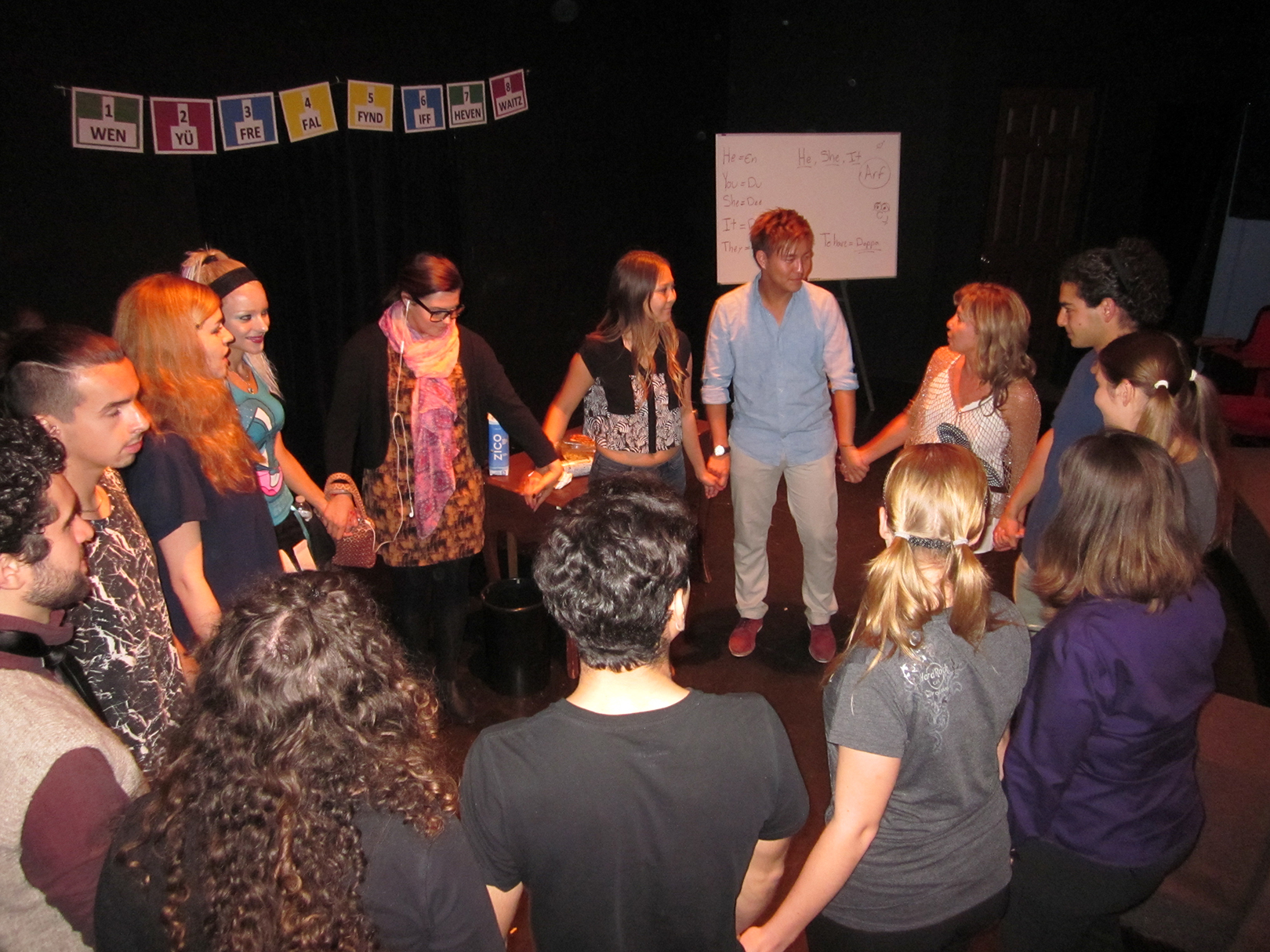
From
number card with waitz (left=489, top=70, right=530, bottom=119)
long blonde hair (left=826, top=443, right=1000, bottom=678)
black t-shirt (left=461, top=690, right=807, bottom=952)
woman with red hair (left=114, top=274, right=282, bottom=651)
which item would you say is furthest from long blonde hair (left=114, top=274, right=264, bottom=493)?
number card with waitz (left=489, top=70, right=530, bottom=119)

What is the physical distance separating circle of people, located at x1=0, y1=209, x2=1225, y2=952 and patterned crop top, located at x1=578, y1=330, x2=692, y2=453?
108 centimetres

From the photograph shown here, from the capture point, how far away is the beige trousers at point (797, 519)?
10.3 ft

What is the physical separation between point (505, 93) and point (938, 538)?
4.45m

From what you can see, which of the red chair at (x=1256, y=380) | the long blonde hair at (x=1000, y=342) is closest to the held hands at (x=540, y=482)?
the long blonde hair at (x=1000, y=342)

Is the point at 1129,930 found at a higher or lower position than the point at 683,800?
lower

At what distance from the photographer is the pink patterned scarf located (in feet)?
8.39

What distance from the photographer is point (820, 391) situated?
10.1ft

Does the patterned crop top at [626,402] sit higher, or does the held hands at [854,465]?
the patterned crop top at [626,402]

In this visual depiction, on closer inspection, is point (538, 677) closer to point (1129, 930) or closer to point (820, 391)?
point (820, 391)

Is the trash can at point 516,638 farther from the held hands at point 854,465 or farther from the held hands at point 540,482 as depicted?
the held hands at point 854,465

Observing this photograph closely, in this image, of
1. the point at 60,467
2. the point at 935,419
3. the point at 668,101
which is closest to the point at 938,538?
the point at 60,467

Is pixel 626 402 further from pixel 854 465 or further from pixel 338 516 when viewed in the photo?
pixel 338 516

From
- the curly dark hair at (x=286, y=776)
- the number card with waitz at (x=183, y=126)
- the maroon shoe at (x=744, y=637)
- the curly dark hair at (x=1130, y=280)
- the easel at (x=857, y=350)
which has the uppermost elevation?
the number card with waitz at (x=183, y=126)

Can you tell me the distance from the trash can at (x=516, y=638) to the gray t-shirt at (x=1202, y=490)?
6.34 feet
